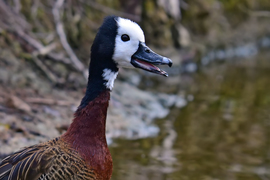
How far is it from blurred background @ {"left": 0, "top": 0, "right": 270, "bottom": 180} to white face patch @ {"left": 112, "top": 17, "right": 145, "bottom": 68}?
4.81 ft

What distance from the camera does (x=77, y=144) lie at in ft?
11.7

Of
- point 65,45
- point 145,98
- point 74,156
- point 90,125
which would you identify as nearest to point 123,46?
point 90,125

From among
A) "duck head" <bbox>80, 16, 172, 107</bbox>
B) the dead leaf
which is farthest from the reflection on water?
"duck head" <bbox>80, 16, 172, 107</bbox>

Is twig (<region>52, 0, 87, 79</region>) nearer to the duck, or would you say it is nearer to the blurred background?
the blurred background

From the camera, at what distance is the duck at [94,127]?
345cm

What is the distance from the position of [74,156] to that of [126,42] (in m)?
0.96

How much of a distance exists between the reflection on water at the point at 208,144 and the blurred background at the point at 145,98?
0.04 feet

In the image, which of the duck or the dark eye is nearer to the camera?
the duck

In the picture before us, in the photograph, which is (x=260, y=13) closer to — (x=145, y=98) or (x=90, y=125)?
(x=145, y=98)

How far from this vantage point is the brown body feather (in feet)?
11.3

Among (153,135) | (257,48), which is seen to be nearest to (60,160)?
(153,135)

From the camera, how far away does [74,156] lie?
3502 mm

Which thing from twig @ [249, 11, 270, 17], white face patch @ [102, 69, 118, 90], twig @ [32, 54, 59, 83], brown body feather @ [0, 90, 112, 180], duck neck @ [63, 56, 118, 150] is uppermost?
twig @ [249, 11, 270, 17]

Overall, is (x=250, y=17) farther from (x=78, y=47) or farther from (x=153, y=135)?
(x=153, y=135)
